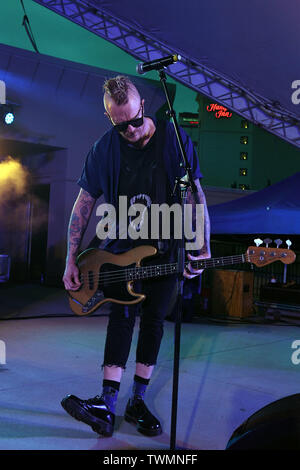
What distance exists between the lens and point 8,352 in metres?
5.22

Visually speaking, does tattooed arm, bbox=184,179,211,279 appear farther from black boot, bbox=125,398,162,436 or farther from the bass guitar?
black boot, bbox=125,398,162,436

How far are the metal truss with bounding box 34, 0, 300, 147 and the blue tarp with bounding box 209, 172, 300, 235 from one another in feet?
14.0

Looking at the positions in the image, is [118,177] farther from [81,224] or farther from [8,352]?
[8,352]

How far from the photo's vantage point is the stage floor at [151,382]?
9.55ft

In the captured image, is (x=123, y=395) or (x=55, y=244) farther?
(x=55, y=244)

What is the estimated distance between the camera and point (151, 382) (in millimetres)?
4234

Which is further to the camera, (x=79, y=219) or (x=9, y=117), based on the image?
(x=9, y=117)

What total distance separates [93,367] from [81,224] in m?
1.98

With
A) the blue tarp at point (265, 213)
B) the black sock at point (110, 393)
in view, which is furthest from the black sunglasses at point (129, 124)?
the blue tarp at point (265, 213)

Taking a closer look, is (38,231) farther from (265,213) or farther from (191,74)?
(265,213)

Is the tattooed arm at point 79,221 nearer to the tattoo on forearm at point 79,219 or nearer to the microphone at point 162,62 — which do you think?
the tattoo on forearm at point 79,219

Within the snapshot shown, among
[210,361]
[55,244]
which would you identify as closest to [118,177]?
[210,361]

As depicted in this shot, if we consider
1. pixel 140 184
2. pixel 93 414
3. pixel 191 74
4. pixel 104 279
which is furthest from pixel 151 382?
pixel 191 74

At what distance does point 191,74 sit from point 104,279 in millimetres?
11932
